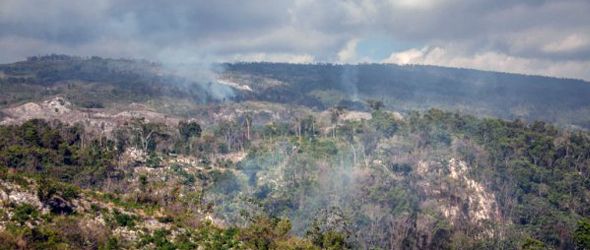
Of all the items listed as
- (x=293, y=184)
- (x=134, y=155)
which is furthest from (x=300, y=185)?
(x=134, y=155)

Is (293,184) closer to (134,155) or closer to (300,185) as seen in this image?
(300,185)

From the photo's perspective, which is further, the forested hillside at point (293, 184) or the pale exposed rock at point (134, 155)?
the pale exposed rock at point (134, 155)

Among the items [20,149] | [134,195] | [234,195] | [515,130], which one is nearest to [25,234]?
[134,195]

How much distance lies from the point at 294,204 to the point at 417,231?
24.7 metres

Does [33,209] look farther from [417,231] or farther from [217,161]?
[217,161]

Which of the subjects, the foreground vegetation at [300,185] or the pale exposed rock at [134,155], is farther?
the pale exposed rock at [134,155]

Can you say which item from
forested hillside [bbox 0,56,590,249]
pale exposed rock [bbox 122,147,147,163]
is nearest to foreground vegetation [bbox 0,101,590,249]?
forested hillside [bbox 0,56,590,249]

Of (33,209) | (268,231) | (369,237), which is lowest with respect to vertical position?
(369,237)

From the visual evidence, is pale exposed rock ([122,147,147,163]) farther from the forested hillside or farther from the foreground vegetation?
the forested hillside

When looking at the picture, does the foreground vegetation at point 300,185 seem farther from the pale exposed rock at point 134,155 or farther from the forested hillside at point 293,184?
the pale exposed rock at point 134,155

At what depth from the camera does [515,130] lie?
148000 millimetres

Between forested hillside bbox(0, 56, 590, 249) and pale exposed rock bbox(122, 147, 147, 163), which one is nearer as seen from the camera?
forested hillside bbox(0, 56, 590, 249)

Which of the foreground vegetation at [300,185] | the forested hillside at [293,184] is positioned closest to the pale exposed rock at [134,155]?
the foreground vegetation at [300,185]

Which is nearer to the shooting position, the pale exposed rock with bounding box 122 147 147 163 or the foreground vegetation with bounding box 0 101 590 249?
the foreground vegetation with bounding box 0 101 590 249
